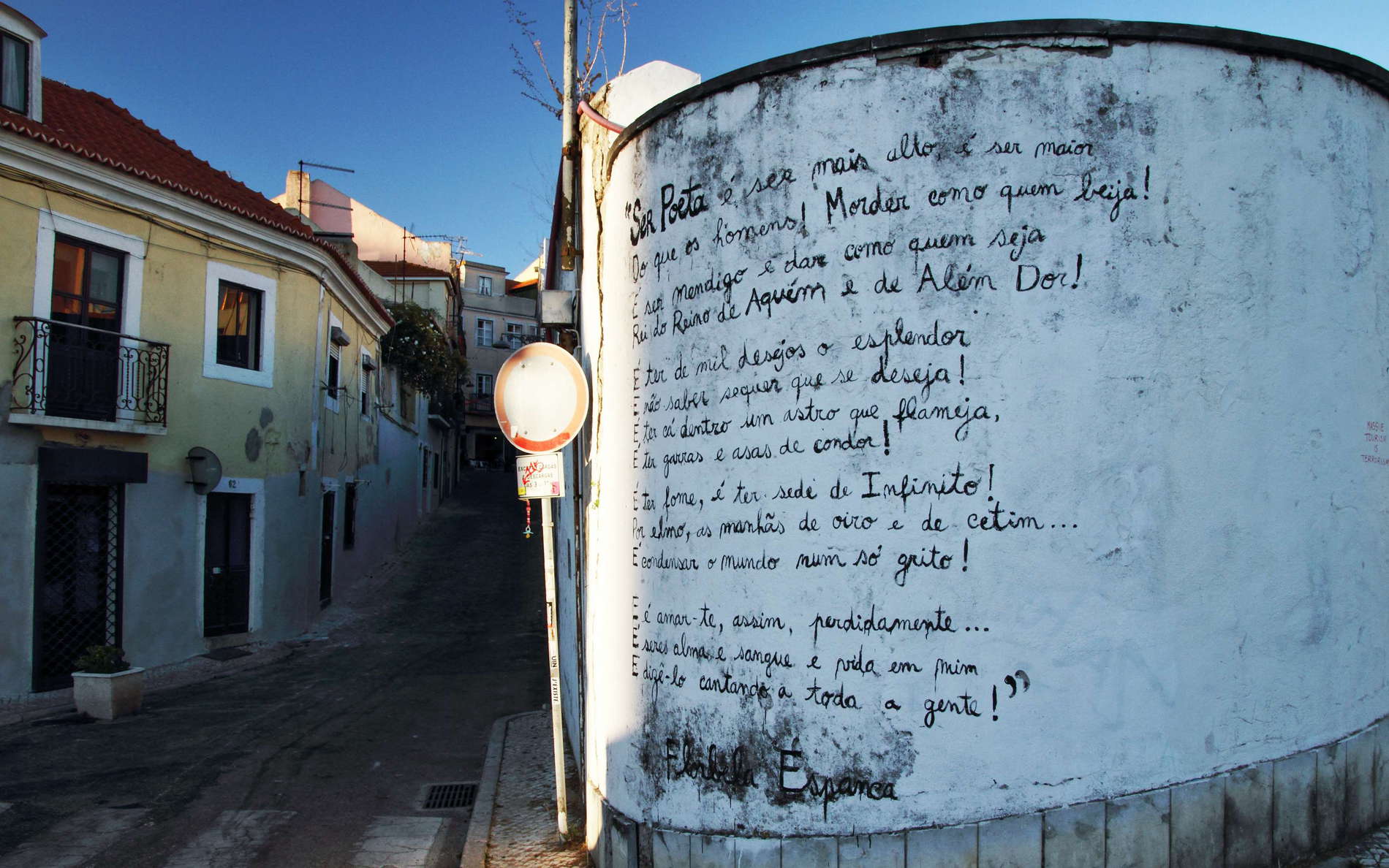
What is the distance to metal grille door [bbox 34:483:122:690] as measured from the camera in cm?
1095

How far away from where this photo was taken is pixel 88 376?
11.5 meters

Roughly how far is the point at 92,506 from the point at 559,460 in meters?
9.44

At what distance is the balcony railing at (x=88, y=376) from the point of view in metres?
10.8

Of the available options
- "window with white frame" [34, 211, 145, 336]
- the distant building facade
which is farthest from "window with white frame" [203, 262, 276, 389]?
the distant building facade

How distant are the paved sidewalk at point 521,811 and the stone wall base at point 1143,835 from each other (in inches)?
51.3

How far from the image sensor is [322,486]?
16.7 meters

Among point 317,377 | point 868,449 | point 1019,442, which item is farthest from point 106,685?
point 1019,442

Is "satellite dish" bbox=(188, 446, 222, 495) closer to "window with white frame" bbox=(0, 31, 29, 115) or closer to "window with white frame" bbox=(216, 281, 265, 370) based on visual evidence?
"window with white frame" bbox=(216, 281, 265, 370)

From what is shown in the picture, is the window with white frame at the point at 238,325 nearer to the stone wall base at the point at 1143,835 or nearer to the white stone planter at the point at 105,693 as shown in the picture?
the white stone planter at the point at 105,693

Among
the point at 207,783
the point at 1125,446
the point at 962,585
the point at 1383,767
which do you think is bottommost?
the point at 207,783

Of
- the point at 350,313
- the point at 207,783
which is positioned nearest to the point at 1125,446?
the point at 207,783

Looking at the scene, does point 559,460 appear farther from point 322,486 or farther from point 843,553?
point 322,486

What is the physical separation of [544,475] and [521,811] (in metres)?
2.34

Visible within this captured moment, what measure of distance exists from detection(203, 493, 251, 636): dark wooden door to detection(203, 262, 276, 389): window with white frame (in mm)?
1903
